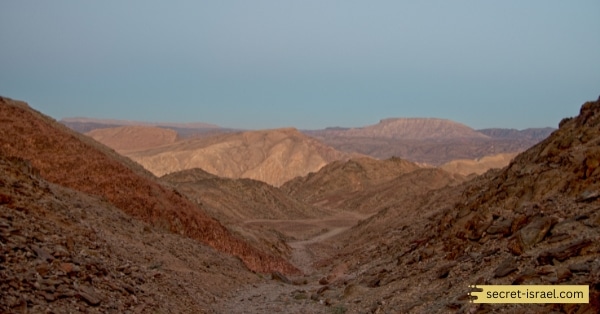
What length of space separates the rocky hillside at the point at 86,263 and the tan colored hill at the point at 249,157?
109020 millimetres

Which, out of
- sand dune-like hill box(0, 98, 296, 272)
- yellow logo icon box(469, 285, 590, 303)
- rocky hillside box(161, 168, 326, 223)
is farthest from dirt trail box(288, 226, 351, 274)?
yellow logo icon box(469, 285, 590, 303)

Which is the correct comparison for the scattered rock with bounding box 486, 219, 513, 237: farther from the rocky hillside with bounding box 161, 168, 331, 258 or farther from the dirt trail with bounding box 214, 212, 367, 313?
the rocky hillside with bounding box 161, 168, 331, 258

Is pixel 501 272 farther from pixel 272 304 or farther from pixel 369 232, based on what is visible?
pixel 369 232

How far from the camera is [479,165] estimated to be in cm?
14175

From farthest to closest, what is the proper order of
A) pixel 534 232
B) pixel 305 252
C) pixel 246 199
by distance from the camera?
pixel 246 199, pixel 305 252, pixel 534 232

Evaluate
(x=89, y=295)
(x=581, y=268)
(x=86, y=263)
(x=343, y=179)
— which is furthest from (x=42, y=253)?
(x=343, y=179)

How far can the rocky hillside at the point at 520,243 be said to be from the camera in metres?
9.64

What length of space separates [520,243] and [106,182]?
1947 centimetres

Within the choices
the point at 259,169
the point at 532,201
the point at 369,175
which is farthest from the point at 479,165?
the point at 532,201

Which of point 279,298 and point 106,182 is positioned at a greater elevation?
point 106,182

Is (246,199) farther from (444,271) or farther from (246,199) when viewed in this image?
(444,271)

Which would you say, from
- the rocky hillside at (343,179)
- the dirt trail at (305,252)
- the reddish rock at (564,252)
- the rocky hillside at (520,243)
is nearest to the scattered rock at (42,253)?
the rocky hillside at (520,243)

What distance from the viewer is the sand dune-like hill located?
24703 mm

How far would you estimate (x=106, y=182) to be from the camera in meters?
26.1
